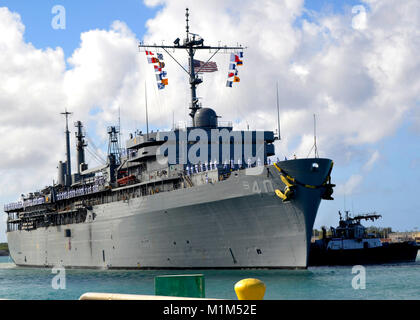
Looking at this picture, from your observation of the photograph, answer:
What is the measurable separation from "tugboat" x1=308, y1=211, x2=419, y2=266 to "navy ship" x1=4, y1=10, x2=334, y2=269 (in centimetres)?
1259

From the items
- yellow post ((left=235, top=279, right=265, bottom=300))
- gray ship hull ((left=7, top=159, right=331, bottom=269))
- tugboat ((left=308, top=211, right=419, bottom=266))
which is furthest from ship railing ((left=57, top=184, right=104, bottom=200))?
yellow post ((left=235, top=279, right=265, bottom=300))

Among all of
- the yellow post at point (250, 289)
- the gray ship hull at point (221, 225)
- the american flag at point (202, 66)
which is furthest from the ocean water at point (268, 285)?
the yellow post at point (250, 289)

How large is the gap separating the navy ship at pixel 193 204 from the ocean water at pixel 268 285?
1.20m

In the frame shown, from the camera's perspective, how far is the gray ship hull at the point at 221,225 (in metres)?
29.3

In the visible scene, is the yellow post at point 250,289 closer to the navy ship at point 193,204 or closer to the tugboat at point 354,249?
the navy ship at point 193,204

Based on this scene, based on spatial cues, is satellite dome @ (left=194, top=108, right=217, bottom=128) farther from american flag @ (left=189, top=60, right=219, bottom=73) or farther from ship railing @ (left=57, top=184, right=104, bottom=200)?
ship railing @ (left=57, top=184, right=104, bottom=200)

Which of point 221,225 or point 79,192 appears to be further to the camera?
point 79,192

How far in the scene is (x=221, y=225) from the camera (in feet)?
103

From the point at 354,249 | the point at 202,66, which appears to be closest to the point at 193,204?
the point at 202,66

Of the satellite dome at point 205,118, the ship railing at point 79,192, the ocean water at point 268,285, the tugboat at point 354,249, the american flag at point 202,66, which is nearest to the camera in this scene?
the ocean water at point 268,285

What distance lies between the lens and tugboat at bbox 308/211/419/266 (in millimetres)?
45375

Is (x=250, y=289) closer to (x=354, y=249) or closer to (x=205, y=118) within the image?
(x=205, y=118)

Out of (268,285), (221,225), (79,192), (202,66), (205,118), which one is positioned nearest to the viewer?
(268,285)

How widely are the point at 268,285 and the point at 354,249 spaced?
887 inches
